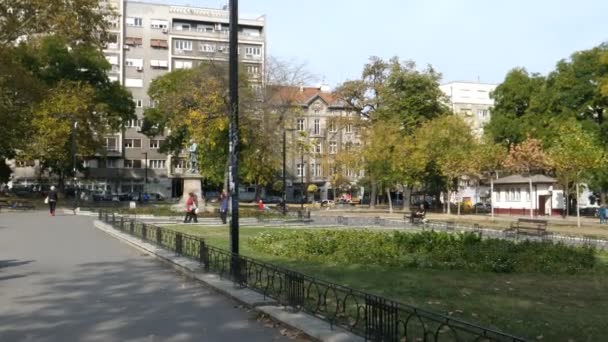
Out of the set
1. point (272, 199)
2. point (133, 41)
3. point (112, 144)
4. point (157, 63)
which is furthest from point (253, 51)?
point (112, 144)

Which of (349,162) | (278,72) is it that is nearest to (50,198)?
(278,72)

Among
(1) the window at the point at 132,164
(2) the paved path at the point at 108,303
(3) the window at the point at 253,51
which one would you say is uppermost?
(3) the window at the point at 253,51

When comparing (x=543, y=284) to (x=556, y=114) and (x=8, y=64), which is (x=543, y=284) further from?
(x=556, y=114)

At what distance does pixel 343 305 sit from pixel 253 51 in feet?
290

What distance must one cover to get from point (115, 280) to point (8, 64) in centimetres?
2606

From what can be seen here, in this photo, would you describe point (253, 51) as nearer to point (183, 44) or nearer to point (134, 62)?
point (183, 44)

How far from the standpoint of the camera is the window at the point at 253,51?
9375 cm

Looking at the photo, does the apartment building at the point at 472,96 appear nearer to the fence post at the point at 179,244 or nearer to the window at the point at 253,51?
the window at the point at 253,51

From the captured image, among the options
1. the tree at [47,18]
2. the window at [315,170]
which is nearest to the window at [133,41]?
the window at [315,170]

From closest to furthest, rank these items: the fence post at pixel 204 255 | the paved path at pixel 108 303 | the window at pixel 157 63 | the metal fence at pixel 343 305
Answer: the metal fence at pixel 343 305
the paved path at pixel 108 303
the fence post at pixel 204 255
the window at pixel 157 63

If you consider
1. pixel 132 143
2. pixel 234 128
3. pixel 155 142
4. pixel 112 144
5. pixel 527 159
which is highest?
pixel 155 142

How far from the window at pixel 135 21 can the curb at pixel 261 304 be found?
7877 centimetres

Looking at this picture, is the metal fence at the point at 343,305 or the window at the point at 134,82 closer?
the metal fence at the point at 343,305

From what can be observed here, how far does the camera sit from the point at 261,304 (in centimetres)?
962
